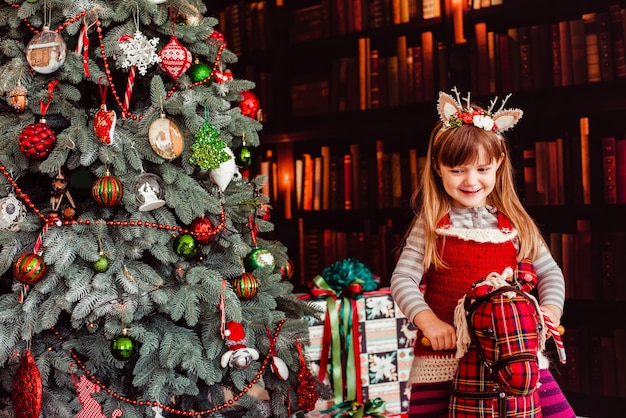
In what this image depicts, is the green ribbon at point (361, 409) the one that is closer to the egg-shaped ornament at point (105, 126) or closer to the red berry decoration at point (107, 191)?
the red berry decoration at point (107, 191)

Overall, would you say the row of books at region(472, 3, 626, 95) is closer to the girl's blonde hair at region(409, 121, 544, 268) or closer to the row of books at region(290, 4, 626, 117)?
the row of books at region(290, 4, 626, 117)

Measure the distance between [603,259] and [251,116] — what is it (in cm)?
157

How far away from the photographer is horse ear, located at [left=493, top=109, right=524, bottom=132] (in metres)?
1.54

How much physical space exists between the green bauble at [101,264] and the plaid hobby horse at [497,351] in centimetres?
83

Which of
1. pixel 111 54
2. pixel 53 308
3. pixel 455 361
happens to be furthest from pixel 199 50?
pixel 455 361

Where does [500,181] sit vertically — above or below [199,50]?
below

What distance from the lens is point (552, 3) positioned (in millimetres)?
2875

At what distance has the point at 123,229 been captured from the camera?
167 centimetres

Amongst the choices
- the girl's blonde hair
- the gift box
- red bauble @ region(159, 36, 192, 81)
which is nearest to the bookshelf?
the gift box

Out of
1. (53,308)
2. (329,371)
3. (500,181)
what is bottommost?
(329,371)

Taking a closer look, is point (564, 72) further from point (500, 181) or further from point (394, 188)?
point (500, 181)

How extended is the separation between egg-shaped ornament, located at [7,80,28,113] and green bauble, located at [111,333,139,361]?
1.98 ft

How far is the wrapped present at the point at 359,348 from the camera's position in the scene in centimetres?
228

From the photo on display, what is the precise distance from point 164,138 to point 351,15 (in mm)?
1980
